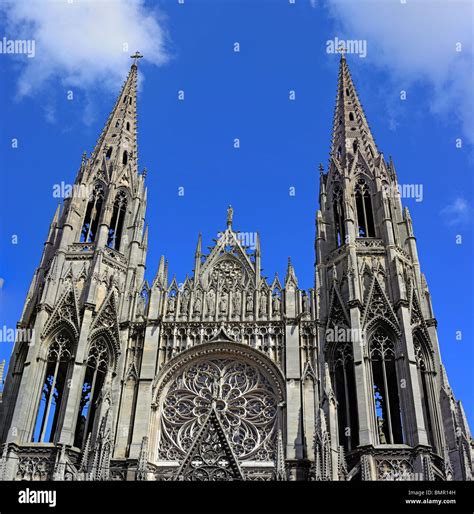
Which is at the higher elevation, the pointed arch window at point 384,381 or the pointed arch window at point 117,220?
the pointed arch window at point 117,220

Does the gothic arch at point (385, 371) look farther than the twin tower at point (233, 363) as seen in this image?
Yes

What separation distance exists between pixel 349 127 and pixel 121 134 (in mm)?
13152

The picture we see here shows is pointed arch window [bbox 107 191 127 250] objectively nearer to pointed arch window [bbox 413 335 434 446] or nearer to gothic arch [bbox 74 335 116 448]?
gothic arch [bbox 74 335 116 448]

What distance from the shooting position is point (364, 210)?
3391 centimetres

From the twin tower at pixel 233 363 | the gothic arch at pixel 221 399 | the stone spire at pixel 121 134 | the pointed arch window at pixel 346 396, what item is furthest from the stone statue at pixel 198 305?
the stone spire at pixel 121 134

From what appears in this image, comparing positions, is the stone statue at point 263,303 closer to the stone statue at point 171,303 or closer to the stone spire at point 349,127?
the stone statue at point 171,303

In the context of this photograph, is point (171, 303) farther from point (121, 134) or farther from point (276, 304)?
point (121, 134)

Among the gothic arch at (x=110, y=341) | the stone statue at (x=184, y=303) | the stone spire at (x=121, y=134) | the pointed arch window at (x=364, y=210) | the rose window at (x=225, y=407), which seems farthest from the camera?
the stone spire at (x=121, y=134)

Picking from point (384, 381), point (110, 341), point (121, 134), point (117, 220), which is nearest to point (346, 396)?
point (384, 381)

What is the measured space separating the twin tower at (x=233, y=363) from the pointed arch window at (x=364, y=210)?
0.11 meters

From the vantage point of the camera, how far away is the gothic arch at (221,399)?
1055 inches
